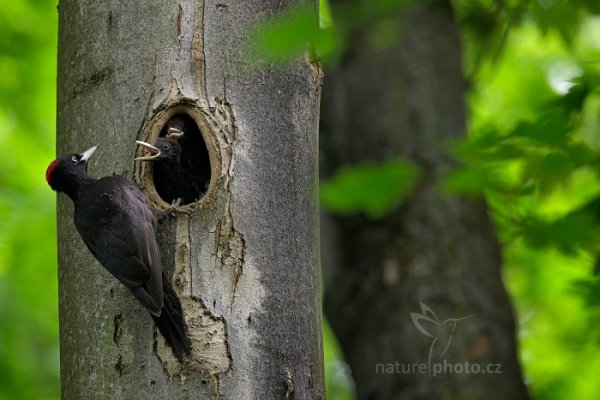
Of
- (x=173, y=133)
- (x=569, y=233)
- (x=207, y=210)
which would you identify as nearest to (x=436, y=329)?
(x=569, y=233)

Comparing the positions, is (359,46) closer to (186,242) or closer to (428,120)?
(428,120)

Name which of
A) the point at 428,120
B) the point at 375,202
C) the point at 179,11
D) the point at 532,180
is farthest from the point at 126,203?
the point at 428,120

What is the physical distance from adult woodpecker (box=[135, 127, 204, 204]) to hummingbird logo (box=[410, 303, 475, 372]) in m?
1.84

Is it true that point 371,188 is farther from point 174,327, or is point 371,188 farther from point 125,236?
point 174,327

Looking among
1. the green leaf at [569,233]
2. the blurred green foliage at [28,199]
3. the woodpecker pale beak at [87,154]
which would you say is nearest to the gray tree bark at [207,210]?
the woodpecker pale beak at [87,154]

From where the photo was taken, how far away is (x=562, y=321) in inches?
311

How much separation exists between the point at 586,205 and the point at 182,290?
166 cm

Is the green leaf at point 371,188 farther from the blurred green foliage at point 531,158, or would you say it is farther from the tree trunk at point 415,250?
the tree trunk at point 415,250

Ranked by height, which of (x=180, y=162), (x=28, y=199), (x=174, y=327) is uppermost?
(x=28, y=199)

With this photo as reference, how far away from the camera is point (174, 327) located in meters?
2.60

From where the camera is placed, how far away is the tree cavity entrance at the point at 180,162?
3080 millimetres

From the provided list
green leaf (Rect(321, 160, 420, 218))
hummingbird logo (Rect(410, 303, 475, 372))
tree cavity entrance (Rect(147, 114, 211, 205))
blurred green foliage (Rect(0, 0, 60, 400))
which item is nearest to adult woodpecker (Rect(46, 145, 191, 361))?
tree cavity entrance (Rect(147, 114, 211, 205))

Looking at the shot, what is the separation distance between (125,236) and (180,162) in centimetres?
46

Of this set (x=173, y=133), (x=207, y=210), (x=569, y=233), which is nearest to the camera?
(x=207, y=210)
